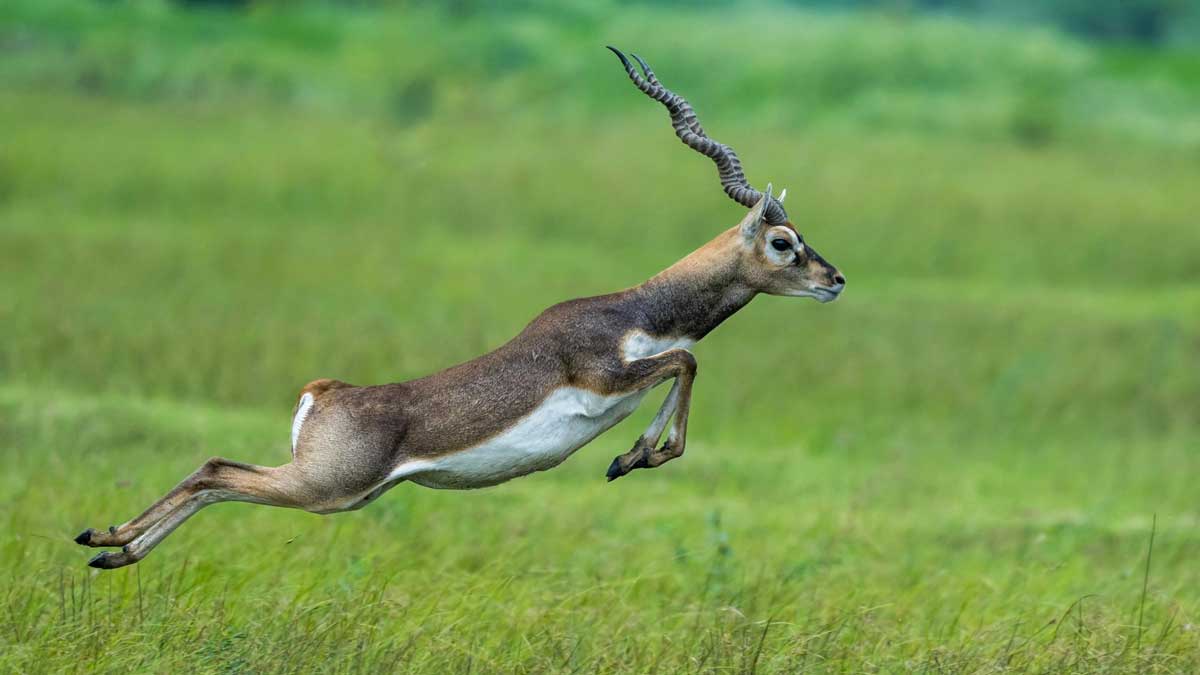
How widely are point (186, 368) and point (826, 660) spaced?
9.55 meters

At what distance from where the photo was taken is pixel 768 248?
6.24m

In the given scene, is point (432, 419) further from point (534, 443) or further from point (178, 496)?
point (178, 496)

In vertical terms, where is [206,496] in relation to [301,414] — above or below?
below

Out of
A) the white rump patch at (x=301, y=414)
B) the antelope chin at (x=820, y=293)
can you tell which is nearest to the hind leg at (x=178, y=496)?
the white rump patch at (x=301, y=414)

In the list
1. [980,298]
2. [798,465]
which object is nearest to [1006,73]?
[980,298]

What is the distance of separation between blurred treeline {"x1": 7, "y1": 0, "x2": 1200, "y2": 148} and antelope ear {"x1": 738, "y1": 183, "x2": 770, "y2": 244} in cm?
2389

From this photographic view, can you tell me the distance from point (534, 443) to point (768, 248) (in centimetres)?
112

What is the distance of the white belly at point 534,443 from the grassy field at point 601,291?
990 millimetres

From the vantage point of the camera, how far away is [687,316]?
6195 millimetres

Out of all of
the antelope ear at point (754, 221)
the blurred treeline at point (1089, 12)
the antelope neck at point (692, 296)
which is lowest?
the antelope neck at point (692, 296)

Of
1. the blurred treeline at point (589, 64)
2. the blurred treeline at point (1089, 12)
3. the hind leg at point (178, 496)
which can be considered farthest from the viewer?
the blurred treeline at point (1089, 12)

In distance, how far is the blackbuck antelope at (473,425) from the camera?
19.1 ft

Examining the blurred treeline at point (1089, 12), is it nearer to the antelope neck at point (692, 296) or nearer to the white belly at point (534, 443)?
the antelope neck at point (692, 296)

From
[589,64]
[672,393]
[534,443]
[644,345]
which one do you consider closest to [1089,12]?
[589,64]
